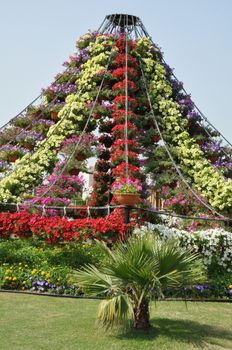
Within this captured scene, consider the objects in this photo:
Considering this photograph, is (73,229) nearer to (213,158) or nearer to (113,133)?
(113,133)

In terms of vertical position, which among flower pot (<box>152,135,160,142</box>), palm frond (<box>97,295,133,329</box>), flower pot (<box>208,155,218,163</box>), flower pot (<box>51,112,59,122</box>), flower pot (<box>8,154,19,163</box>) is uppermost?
flower pot (<box>51,112,59,122</box>)

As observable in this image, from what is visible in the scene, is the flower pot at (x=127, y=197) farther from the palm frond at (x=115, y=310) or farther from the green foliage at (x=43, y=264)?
the palm frond at (x=115, y=310)

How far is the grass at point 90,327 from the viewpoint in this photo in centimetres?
827

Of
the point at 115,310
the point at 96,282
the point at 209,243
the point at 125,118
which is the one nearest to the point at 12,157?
the point at 125,118

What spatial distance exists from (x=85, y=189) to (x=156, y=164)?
2.49 metres

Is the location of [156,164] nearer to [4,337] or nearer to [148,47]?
[148,47]

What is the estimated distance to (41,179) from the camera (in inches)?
763

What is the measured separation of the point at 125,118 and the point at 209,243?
25.5 feet

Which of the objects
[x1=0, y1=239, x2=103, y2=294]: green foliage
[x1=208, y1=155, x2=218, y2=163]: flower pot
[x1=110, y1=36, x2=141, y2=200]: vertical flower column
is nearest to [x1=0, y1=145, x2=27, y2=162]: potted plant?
[x1=110, y1=36, x2=141, y2=200]: vertical flower column

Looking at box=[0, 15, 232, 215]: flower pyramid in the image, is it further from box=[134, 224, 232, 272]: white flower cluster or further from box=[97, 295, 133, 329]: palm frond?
box=[97, 295, 133, 329]: palm frond

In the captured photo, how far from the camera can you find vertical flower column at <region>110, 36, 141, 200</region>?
59.6 feet

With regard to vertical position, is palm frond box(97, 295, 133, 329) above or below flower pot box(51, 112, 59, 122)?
below

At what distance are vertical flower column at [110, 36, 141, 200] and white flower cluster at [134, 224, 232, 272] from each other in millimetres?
4036

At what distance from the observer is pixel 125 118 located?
19.8m
